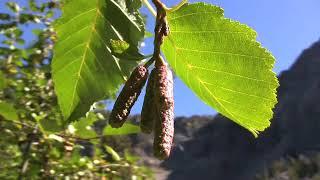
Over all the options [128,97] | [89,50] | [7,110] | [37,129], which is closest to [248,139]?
[37,129]

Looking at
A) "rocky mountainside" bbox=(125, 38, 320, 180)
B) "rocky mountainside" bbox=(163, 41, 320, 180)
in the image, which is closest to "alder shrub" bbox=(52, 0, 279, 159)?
"rocky mountainside" bbox=(163, 41, 320, 180)

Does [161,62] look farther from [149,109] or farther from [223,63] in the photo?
[223,63]

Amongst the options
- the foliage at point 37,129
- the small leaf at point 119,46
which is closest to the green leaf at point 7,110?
the foliage at point 37,129

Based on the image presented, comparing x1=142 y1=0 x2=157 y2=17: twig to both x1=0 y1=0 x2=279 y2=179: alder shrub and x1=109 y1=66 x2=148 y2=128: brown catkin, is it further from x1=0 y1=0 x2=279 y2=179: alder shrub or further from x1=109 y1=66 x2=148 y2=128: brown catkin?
x1=109 y1=66 x2=148 y2=128: brown catkin

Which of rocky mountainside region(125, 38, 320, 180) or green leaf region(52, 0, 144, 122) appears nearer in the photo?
green leaf region(52, 0, 144, 122)

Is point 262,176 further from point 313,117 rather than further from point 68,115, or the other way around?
point 68,115

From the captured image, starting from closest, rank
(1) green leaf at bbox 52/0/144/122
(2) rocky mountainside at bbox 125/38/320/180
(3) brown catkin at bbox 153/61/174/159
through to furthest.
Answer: (3) brown catkin at bbox 153/61/174/159 → (1) green leaf at bbox 52/0/144/122 → (2) rocky mountainside at bbox 125/38/320/180

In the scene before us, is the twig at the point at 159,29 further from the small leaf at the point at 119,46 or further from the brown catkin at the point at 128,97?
the small leaf at the point at 119,46
